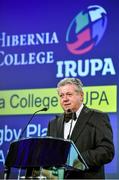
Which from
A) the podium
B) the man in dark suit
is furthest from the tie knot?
the podium

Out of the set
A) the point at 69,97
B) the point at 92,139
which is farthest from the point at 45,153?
the point at 69,97

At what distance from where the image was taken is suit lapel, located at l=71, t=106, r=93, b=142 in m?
3.85

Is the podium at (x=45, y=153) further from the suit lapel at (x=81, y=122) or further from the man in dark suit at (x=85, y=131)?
the suit lapel at (x=81, y=122)

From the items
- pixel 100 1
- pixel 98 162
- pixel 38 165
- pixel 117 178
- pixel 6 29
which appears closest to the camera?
pixel 38 165

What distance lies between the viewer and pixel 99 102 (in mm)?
5281

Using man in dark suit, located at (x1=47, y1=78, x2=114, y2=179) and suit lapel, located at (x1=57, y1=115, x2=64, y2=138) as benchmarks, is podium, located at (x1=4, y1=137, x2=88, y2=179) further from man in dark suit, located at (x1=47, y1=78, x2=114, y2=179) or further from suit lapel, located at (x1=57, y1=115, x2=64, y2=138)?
suit lapel, located at (x1=57, y1=115, x2=64, y2=138)

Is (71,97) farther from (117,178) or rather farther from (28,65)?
(28,65)

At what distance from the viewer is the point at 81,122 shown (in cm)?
389

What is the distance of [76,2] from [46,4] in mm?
360

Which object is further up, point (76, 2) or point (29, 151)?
point (76, 2)

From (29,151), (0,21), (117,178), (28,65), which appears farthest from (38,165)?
(0,21)

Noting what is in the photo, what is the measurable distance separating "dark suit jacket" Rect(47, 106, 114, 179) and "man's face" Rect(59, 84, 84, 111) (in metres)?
0.07

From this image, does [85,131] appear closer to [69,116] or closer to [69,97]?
[69,116]

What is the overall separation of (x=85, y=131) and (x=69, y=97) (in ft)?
0.87
